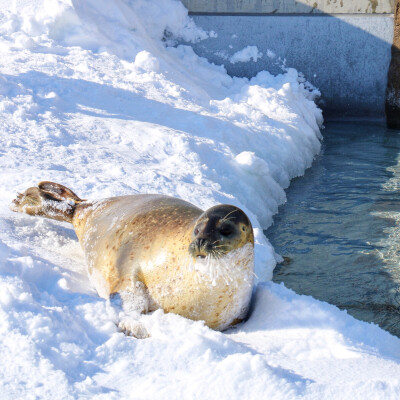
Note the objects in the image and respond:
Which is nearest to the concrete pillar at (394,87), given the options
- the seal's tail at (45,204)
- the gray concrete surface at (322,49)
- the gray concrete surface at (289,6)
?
the gray concrete surface at (322,49)

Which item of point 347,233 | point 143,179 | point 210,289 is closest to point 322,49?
point 347,233

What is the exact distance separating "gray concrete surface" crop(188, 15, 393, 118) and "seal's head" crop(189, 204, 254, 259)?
721 cm

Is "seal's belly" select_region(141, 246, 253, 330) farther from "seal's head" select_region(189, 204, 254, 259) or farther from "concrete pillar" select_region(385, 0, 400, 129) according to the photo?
"concrete pillar" select_region(385, 0, 400, 129)

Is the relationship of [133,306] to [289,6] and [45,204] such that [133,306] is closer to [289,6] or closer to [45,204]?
[45,204]

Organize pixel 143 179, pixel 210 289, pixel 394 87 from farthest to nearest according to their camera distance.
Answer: pixel 394 87, pixel 143 179, pixel 210 289

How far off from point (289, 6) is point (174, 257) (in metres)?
7.77

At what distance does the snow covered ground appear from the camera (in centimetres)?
210

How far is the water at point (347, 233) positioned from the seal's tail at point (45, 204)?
1.51 m

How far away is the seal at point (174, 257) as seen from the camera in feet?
8.34

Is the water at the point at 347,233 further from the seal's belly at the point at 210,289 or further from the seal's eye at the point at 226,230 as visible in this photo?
the seal's eye at the point at 226,230

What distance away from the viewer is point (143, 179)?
4430 mm

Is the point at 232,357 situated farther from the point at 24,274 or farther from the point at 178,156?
the point at 178,156

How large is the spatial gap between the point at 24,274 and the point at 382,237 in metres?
3.22

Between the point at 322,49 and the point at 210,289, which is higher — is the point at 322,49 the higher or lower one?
the higher one
